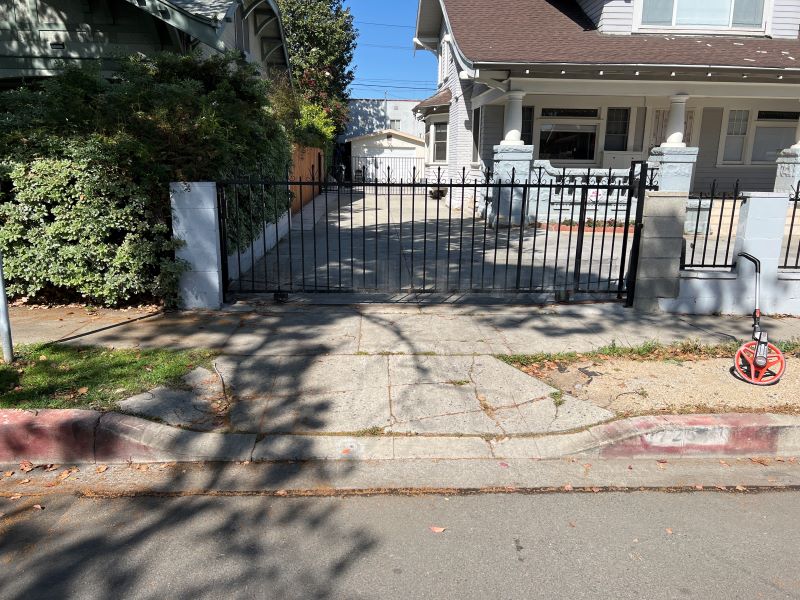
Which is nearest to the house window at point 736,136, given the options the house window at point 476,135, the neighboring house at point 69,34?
the house window at point 476,135

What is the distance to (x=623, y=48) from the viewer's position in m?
13.3

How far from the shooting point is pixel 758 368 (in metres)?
4.82

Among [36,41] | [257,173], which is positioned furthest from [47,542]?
[36,41]

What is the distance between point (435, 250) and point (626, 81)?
6.66 m

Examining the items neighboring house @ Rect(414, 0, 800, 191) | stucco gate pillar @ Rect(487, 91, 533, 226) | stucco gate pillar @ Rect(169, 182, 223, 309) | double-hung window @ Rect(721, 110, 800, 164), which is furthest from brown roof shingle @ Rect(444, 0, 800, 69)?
stucco gate pillar @ Rect(169, 182, 223, 309)

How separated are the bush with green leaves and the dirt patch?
163 inches

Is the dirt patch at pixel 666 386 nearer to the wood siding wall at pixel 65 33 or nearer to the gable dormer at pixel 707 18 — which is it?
the wood siding wall at pixel 65 33

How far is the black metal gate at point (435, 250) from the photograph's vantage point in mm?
6750

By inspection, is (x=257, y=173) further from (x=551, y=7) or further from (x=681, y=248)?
(x=551, y=7)

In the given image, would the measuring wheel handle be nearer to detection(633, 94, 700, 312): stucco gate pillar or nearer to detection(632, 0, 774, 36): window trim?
detection(633, 94, 700, 312): stucco gate pillar

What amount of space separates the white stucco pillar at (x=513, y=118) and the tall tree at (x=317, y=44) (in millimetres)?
21719

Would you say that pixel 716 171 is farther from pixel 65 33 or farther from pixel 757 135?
pixel 65 33

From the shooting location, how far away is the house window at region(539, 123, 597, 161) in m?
16.2

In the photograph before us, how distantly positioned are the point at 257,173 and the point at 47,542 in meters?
6.38
